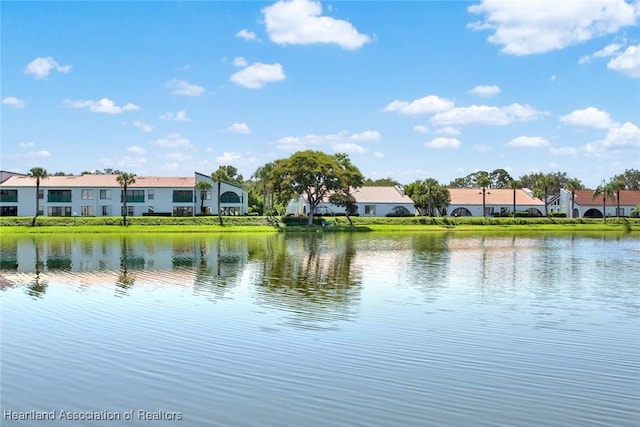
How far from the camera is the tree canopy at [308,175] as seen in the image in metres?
82.3

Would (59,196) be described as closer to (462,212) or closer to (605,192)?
(462,212)

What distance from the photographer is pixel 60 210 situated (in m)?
97.2

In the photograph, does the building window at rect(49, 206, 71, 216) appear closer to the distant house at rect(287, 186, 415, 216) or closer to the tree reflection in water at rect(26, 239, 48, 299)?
the distant house at rect(287, 186, 415, 216)

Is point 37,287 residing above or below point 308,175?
below

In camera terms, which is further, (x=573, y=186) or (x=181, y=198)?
(x=573, y=186)

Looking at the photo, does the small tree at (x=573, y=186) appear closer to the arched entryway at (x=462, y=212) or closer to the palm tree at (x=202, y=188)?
the arched entryway at (x=462, y=212)

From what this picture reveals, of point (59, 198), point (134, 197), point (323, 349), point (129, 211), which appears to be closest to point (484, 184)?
point (134, 197)

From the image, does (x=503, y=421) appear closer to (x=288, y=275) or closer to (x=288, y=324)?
(x=288, y=324)

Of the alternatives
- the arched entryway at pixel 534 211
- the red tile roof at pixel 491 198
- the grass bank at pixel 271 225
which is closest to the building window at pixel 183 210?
the grass bank at pixel 271 225

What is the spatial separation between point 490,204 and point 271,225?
4950 centimetres

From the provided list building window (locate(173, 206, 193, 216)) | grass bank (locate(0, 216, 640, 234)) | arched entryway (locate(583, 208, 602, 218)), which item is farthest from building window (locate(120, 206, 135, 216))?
arched entryway (locate(583, 208, 602, 218))

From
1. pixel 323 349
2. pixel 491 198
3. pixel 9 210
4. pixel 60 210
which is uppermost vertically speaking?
pixel 491 198

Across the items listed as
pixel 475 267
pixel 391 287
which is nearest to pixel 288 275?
pixel 391 287

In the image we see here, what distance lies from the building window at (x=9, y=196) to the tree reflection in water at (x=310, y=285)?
68396 millimetres
